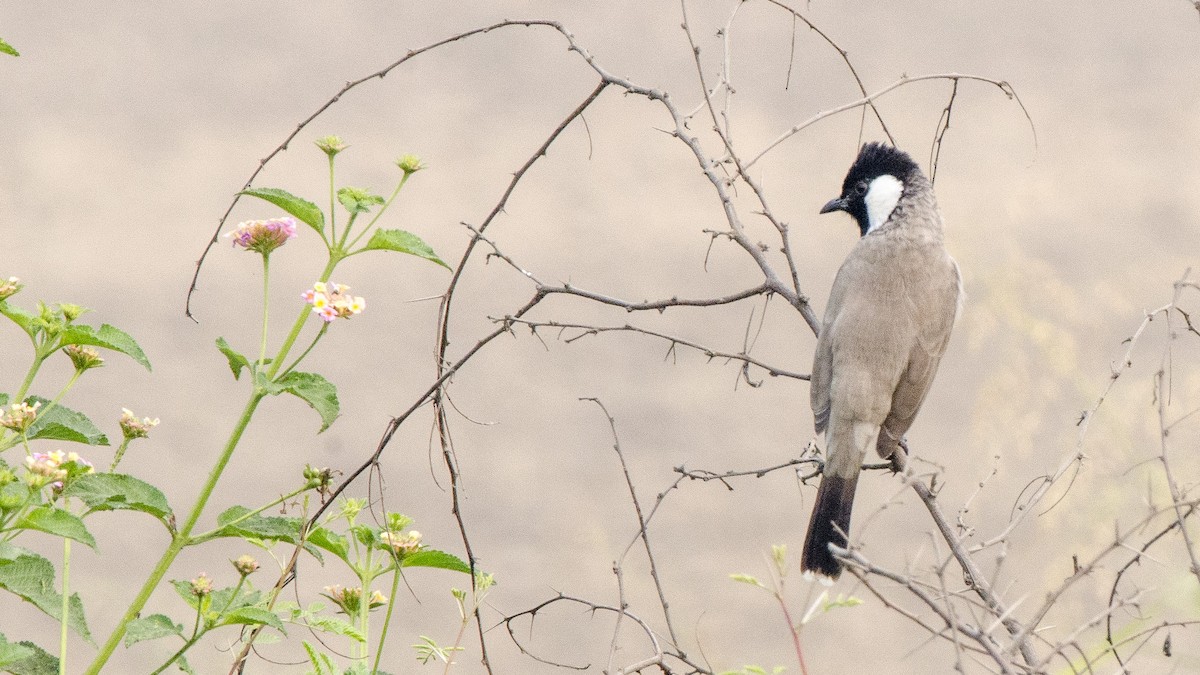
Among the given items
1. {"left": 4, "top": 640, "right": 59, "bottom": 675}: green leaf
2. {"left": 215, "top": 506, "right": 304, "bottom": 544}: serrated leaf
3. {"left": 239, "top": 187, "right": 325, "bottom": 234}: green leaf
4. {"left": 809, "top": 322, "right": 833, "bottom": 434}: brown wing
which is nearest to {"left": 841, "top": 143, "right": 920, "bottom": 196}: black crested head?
{"left": 809, "top": 322, "right": 833, "bottom": 434}: brown wing

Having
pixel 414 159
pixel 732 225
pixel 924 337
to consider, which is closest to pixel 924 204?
pixel 924 337

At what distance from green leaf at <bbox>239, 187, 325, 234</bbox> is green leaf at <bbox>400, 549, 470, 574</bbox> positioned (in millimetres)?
614

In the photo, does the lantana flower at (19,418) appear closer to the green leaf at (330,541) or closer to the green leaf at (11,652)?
the green leaf at (11,652)

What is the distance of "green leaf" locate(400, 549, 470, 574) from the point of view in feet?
6.12

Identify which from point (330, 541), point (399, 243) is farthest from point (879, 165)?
point (330, 541)

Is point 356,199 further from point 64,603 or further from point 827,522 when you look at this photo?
point 827,522

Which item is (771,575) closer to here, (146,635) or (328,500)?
(328,500)

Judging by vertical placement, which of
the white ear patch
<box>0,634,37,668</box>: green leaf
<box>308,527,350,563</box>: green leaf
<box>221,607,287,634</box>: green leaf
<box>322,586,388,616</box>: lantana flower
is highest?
the white ear patch

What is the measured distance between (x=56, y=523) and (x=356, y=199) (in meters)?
0.73

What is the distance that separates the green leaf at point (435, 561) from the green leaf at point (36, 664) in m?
0.64

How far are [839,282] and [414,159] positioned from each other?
1408 millimetres

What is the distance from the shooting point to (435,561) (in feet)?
6.24

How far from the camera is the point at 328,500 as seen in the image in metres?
1.90

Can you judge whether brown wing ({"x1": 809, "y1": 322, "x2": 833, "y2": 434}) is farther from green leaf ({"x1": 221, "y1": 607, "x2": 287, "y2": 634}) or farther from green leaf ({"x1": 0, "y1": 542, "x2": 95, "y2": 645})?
green leaf ({"x1": 0, "y1": 542, "x2": 95, "y2": 645})
